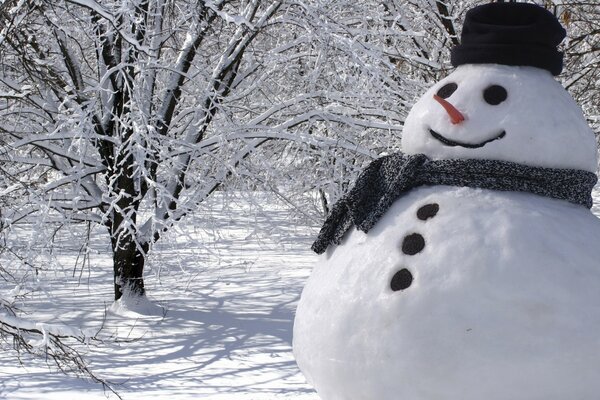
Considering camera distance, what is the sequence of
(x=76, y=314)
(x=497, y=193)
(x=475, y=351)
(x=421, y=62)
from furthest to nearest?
(x=421, y=62)
(x=76, y=314)
(x=497, y=193)
(x=475, y=351)

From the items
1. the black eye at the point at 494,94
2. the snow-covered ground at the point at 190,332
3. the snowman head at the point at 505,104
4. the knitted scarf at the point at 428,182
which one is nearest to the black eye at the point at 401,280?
the knitted scarf at the point at 428,182

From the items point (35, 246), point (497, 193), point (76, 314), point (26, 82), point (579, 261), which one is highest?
point (497, 193)

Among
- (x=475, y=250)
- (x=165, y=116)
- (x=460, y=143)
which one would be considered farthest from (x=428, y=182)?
(x=165, y=116)

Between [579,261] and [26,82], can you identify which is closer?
[579,261]

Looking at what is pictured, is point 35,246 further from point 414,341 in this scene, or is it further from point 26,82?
point 414,341

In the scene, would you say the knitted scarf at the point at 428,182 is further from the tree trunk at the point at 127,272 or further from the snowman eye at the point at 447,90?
the tree trunk at the point at 127,272

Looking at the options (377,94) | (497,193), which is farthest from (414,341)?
A: (377,94)

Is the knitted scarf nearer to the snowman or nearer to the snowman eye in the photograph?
the snowman

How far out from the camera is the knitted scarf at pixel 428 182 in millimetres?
3330

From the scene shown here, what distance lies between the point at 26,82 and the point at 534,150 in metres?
7.54

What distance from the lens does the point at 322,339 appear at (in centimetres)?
339

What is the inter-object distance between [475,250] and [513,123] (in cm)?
57

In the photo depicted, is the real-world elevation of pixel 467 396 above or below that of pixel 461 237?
below

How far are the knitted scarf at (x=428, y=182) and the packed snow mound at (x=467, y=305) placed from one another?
0.14 ft
